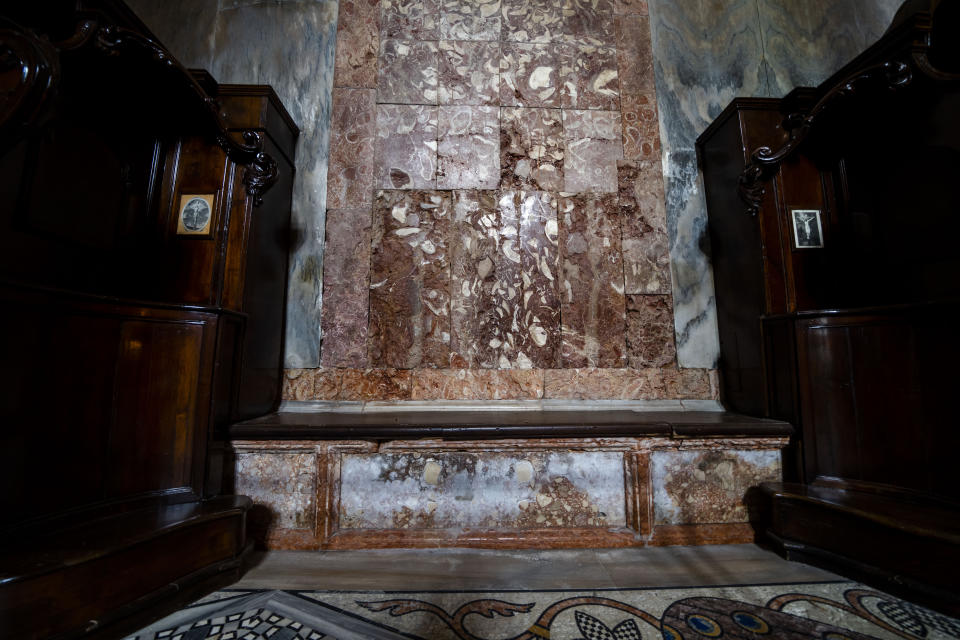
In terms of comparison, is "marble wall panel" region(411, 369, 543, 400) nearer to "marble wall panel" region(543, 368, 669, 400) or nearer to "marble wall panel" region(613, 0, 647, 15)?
"marble wall panel" region(543, 368, 669, 400)

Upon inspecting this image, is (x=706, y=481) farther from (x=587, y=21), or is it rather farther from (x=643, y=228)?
(x=587, y=21)

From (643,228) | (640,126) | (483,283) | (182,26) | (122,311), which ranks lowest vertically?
(122,311)

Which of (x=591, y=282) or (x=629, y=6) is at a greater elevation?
(x=629, y=6)

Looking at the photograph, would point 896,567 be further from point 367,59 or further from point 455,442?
point 367,59

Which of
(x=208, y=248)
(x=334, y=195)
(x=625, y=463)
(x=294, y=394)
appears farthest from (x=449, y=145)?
(x=625, y=463)

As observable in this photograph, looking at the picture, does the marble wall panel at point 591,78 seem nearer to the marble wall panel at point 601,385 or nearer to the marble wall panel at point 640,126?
the marble wall panel at point 640,126

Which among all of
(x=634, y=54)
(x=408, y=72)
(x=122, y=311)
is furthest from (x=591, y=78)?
(x=122, y=311)

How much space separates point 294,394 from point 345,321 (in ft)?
2.08

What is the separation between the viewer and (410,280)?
9.61ft

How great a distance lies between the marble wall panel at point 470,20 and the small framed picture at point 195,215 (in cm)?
227

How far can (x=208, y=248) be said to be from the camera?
2369mm

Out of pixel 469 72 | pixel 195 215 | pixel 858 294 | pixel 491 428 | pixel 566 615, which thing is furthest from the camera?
→ pixel 469 72

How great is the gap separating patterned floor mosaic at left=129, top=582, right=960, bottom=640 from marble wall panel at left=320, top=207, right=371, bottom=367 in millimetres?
1513

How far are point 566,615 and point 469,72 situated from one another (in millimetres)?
3607
